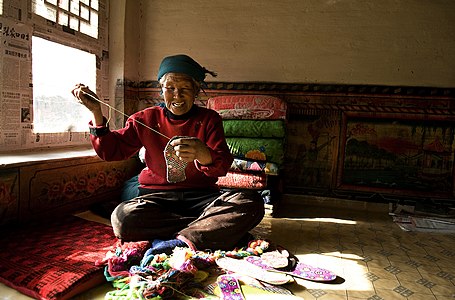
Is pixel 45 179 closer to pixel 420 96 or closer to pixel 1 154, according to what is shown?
pixel 1 154

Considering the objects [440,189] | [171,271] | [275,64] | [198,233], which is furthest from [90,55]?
[440,189]

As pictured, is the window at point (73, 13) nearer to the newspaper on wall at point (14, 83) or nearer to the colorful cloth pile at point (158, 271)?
the newspaper on wall at point (14, 83)

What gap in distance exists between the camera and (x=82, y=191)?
8.45 ft

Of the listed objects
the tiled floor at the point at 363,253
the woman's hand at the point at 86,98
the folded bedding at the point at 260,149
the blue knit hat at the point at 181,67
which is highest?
the blue knit hat at the point at 181,67

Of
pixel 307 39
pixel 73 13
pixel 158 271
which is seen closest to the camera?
pixel 158 271

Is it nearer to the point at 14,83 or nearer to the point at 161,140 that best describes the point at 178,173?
the point at 161,140

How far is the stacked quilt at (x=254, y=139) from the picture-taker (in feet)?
9.08

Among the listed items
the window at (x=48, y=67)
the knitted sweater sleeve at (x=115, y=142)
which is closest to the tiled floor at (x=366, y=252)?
the knitted sweater sleeve at (x=115, y=142)

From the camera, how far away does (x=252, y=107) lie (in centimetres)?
301

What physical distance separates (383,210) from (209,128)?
2.08 m

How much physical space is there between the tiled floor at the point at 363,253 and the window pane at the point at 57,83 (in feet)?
5.12

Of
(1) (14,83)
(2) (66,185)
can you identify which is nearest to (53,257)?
(2) (66,185)

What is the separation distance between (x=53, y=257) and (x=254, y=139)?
1.78 m

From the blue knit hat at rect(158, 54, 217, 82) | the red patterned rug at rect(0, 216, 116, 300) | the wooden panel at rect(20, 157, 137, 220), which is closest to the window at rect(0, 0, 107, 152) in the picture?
the wooden panel at rect(20, 157, 137, 220)
